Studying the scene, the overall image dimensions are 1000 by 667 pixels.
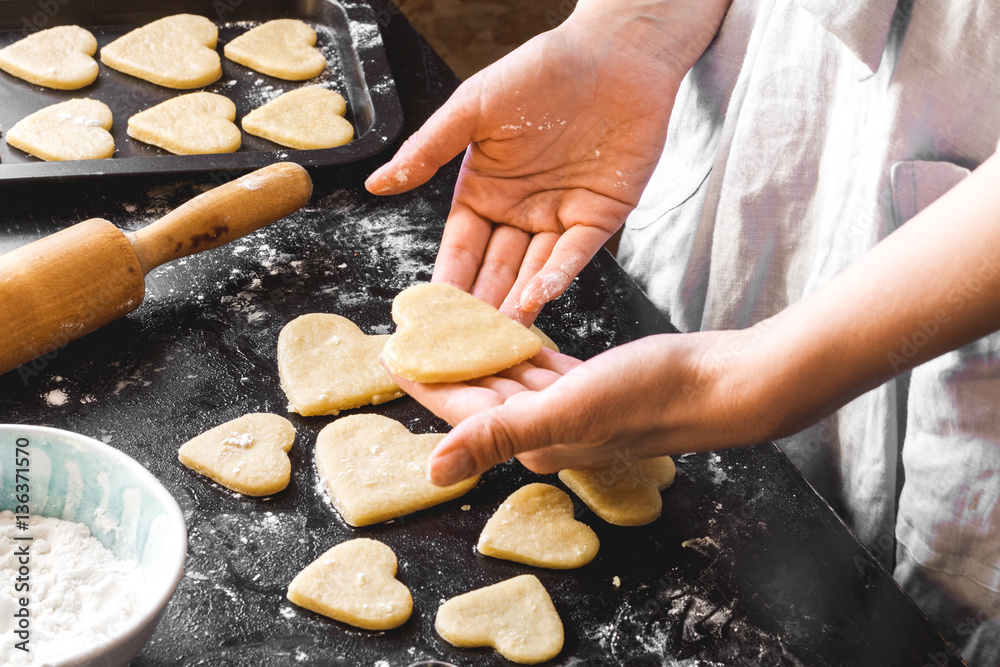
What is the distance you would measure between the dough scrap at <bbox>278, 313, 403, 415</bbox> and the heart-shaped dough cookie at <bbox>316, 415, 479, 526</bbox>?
5 cm

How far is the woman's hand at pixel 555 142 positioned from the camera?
1.38 m

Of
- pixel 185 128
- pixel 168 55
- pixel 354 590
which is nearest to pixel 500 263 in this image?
pixel 354 590

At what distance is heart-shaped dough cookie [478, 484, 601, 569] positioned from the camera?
3.53 feet

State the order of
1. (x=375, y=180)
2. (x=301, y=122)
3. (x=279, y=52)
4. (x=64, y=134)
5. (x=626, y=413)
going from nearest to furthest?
(x=626, y=413), (x=375, y=180), (x=64, y=134), (x=301, y=122), (x=279, y=52)

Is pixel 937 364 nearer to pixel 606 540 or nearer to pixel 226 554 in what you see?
pixel 606 540

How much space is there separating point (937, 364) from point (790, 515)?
1.11 ft

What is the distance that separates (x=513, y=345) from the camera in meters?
1.19

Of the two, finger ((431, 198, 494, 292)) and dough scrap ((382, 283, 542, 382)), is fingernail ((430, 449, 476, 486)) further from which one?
finger ((431, 198, 494, 292))

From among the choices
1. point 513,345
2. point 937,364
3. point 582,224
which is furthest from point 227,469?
point 937,364

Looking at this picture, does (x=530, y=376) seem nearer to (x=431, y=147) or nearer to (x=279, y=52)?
(x=431, y=147)

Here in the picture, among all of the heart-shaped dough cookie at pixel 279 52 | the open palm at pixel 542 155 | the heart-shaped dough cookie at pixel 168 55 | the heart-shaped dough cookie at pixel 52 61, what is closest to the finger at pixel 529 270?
the open palm at pixel 542 155

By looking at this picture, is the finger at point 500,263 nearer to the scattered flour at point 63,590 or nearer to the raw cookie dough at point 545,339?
the raw cookie dough at point 545,339

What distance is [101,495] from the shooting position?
0.92 metres

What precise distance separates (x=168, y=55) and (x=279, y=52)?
28cm
